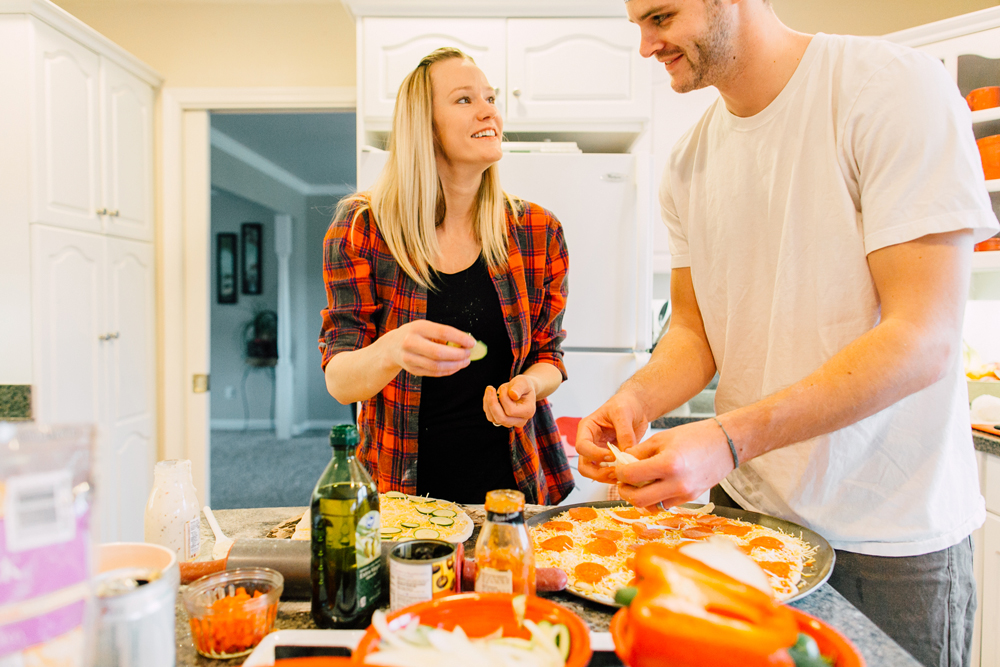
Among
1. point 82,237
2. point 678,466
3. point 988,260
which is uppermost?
point 82,237

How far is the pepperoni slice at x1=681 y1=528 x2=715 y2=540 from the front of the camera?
98cm

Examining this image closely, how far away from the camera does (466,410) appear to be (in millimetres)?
1474

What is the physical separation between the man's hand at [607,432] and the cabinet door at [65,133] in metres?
2.37

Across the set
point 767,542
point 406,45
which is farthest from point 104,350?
point 767,542

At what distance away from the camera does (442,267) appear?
1.51 meters

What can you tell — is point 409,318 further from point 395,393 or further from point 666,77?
point 666,77

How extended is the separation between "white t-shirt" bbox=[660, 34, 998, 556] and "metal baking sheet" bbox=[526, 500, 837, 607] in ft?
0.15

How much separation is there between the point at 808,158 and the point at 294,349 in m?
7.08

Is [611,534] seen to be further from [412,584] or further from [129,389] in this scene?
[129,389]

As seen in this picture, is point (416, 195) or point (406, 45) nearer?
point (416, 195)

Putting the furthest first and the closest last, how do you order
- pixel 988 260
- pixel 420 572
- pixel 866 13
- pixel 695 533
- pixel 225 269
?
pixel 225 269, pixel 866 13, pixel 988 260, pixel 695 533, pixel 420 572

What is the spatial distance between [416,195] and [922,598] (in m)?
1.27

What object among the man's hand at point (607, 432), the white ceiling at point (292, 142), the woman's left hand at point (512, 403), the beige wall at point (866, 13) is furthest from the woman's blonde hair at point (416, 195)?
the white ceiling at point (292, 142)

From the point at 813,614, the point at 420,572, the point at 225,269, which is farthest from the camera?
the point at 225,269
